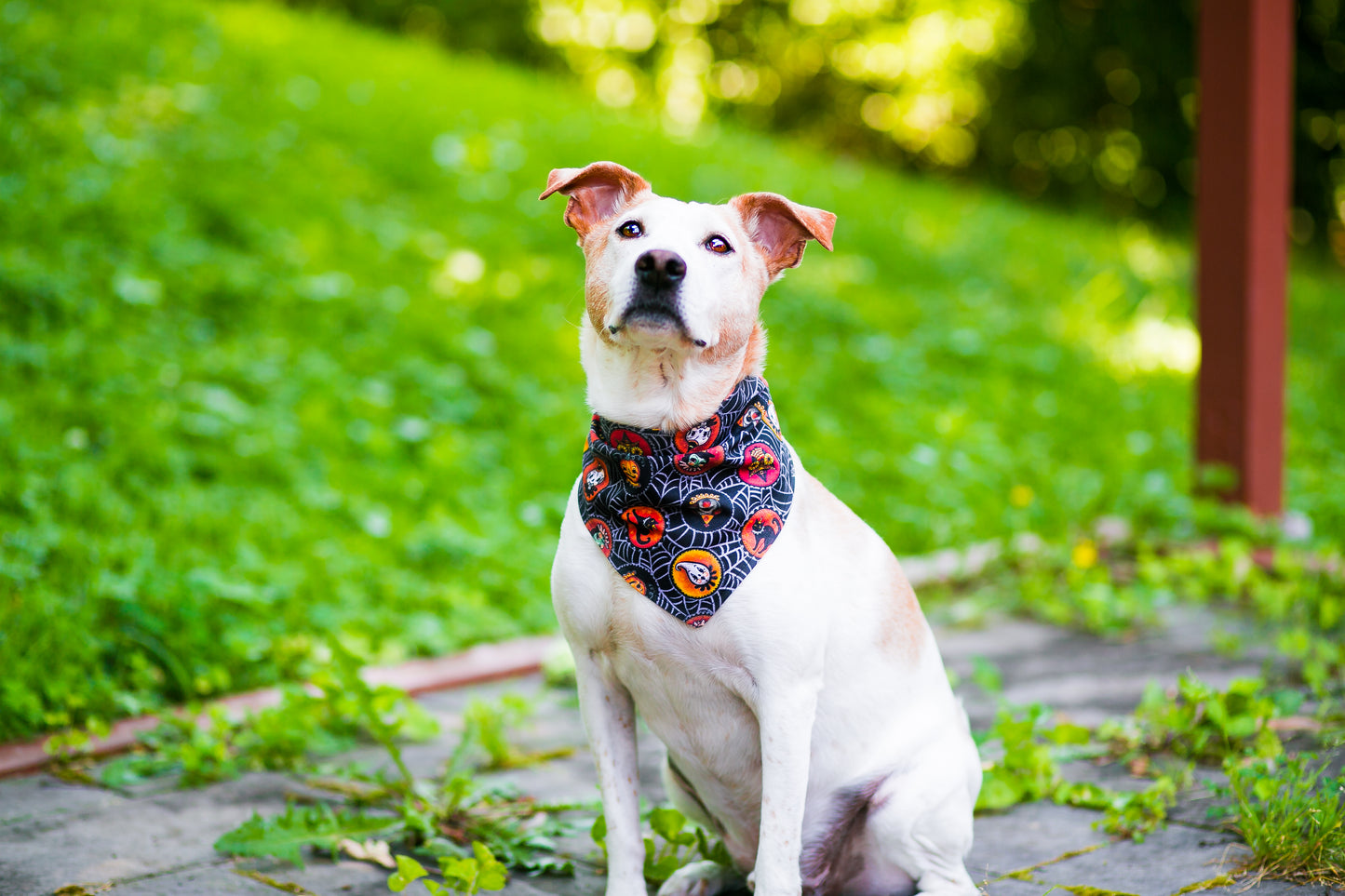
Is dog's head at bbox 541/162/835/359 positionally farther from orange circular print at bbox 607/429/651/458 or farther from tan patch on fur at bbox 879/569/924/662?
tan patch on fur at bbox 879/569/924/662

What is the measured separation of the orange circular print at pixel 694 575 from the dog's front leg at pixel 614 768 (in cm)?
31

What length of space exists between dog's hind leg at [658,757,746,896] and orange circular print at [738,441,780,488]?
0.69 meters

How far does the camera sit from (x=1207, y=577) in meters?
5.18

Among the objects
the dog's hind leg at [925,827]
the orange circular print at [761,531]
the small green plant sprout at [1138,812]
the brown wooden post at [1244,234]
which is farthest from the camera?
the brown wooden post at [1244,234]

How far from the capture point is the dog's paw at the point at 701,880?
253 cm

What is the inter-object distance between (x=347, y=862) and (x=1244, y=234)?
5.08m

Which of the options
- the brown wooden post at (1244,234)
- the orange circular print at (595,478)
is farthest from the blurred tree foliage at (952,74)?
the orange circular print at (595,478)

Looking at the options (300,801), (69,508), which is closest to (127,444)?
(69,508)

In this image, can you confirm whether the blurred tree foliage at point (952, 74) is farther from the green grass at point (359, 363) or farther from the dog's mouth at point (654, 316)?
the dog's mouth at point (654, 316)

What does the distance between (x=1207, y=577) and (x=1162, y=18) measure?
13.0m

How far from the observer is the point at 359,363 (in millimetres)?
5969

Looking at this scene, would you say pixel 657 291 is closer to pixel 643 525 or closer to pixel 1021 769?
pixel 643 525

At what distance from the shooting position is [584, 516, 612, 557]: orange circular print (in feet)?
7.34

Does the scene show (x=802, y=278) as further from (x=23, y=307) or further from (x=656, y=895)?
(x=656, y=895)
